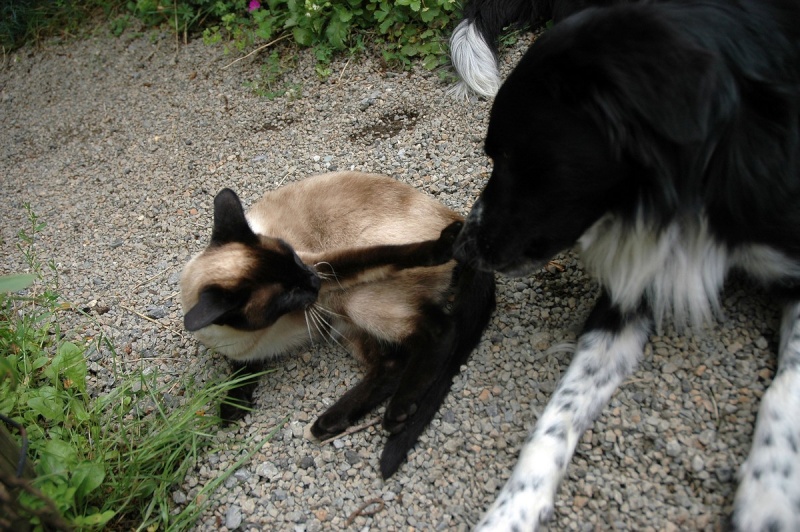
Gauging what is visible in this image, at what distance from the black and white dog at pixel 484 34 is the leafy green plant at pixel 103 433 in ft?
7.41

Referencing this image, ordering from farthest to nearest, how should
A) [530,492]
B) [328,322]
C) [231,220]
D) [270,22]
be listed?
[270,22] < [328,322] < [231,220] < [530,492]

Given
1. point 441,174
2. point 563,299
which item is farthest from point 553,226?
point 441,174

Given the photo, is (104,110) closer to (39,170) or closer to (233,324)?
(39,170)

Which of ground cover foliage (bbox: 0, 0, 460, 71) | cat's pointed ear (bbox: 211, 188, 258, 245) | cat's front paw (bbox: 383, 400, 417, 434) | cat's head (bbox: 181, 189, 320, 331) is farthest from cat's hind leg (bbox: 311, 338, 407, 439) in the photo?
ground cover foliage (bbox: 0, 0, 460, 71)

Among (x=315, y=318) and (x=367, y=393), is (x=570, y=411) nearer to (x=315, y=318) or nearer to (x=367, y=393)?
(x=367, y=393)

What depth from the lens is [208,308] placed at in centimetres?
225

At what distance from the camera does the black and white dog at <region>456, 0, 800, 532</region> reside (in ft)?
5.14

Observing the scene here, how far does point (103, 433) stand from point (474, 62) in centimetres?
274

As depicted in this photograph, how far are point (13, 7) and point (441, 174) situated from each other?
486 centimetres

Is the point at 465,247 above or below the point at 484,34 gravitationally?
below

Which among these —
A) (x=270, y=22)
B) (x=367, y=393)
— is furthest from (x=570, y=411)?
(x=270, y=22)

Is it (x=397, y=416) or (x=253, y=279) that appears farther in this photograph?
(x=253, y=279)

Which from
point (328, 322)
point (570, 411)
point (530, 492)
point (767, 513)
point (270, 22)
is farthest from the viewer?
point (270, 22)

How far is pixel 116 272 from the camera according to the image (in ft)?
11.2
